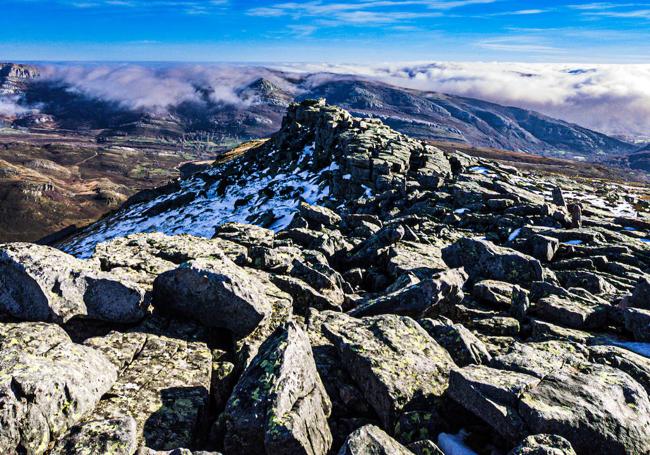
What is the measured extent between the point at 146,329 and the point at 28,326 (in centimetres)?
312

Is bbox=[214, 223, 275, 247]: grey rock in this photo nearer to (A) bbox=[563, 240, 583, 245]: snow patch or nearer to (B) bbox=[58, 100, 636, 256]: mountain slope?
(A) bbox=[563, 240, 583, 245]: snow patch

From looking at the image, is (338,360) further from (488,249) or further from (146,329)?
(488,249)

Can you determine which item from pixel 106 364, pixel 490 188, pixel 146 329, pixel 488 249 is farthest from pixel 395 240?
pixel 490 188

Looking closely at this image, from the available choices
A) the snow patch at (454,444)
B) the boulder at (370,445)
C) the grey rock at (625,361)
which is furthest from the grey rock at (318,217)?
the boulder at (370,445)

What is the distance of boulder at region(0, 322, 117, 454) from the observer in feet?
25.4

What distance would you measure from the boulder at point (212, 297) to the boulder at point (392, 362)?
2.64 m

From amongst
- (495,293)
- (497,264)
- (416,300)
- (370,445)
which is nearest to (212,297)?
(370,445)

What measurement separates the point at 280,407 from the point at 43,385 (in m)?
4.89

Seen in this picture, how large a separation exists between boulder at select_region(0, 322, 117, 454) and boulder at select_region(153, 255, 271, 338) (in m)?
3.29

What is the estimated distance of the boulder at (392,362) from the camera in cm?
1045

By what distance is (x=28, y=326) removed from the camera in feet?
36.5

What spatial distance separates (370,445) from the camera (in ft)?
26.8

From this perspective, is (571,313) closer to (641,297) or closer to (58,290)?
(641,297)

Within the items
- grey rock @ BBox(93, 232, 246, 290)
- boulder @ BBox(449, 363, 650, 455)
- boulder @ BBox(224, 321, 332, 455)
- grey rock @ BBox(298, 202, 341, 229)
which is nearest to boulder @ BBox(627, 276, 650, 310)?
boulder @ BBox(449, 363, 650, 455)
